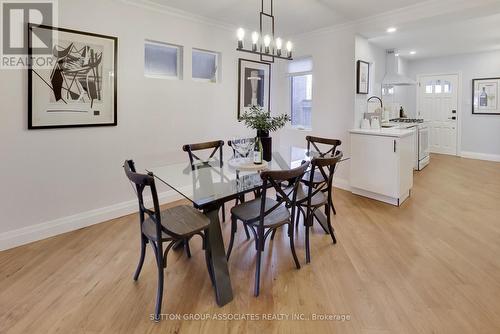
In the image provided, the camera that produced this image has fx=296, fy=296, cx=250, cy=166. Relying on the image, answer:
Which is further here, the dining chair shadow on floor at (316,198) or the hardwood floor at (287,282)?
the dining chair shadow on floor at (316,198)

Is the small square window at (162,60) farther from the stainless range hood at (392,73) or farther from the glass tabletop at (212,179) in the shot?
the stainless range hood at (392,73)

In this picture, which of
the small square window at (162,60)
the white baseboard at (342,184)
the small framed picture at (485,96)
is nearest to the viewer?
the small square window at (162,60)

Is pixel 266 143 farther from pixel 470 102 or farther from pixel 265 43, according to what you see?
pixel 470 102

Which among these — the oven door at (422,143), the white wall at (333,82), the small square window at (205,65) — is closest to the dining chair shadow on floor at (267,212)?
the small square window at (205,65)

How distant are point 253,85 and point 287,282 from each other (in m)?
3.54

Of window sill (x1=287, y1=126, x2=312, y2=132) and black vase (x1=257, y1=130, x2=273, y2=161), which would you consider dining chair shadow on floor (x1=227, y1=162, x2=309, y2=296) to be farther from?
window sill (x1=287, y1=126, x2=312, y2=132)

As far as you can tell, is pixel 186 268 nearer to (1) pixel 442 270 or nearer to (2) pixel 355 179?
(1) pixel 442 270

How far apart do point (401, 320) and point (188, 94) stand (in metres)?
3.49

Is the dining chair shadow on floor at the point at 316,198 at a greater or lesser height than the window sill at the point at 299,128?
lesser

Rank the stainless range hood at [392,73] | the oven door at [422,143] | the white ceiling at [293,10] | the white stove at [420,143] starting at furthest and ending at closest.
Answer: the oven door at [422,143]
the white stove at [420,143]
the stainless range hood at [392,73]
the white ceiling at [293,10]

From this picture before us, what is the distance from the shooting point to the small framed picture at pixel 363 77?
177 inches

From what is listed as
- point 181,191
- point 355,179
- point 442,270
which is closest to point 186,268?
point 181,191

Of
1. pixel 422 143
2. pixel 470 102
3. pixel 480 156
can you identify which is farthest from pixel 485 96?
pixel 422 143

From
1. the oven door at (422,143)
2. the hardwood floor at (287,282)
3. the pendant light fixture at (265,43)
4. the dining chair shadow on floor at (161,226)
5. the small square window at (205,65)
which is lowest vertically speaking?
the hardwood floor at (287,282)
